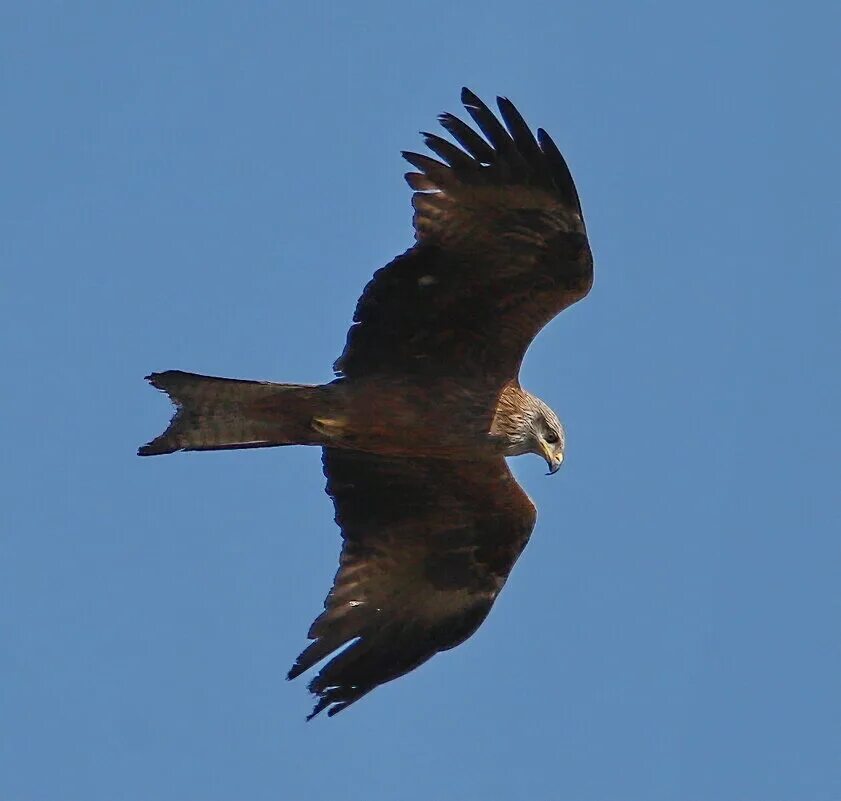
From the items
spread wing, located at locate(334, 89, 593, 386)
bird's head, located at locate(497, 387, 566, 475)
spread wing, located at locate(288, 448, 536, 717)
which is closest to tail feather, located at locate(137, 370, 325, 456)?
spread wing, located at locate(334, 89, 593, 386)

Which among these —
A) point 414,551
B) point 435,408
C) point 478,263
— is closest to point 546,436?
point 435,408

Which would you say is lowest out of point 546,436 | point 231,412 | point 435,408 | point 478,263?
point 546,436

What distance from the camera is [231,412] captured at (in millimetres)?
13180

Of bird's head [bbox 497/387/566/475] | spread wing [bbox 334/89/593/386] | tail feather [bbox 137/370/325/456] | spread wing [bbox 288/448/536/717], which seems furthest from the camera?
spread wing [bbox 288/448/536/717]

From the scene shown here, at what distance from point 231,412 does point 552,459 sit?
2226mm

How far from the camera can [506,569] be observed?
46.9 ft

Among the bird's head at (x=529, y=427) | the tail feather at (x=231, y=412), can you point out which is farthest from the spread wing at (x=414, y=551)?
the tail feather at (x=231, y=412)

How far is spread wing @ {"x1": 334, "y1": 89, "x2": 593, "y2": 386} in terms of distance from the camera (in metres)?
12.8

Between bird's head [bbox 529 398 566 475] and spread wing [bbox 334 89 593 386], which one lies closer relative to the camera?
spread wing [bbox 334 89 593 386]

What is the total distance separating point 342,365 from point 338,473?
1.12 m

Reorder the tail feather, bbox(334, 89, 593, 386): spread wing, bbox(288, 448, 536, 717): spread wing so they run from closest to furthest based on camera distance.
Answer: bbox(334, 89, 593, 386): spread wing → the tail feather → bbox(288, 448, 536, 717): spread wing

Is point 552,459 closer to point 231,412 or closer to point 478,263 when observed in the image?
point 478,263

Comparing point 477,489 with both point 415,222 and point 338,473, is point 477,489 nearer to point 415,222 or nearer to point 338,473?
point 338,473

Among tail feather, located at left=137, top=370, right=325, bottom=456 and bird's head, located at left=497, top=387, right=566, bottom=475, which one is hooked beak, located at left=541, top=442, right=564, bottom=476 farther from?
tail feather, located at left=137, top=370, right=325, bottom=456
